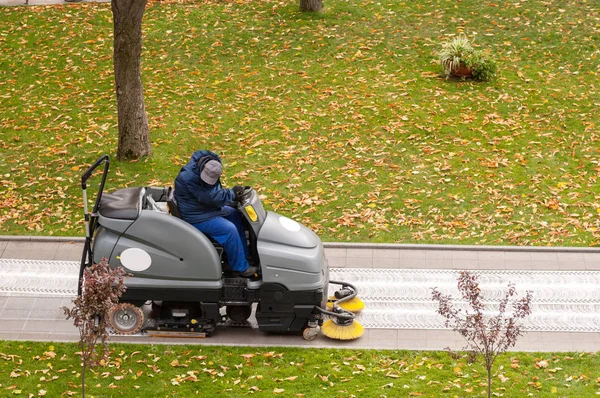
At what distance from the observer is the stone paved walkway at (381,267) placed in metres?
11.3

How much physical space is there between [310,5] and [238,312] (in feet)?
36.9

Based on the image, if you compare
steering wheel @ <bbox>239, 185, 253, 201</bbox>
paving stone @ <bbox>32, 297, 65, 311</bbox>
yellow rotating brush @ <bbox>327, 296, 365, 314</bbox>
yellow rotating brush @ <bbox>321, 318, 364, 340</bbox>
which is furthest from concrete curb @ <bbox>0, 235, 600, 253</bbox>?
steering wheel @ <bbox>239, 185, 253, 201</bbox>

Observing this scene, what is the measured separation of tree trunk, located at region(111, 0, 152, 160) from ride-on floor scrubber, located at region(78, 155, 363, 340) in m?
4.51

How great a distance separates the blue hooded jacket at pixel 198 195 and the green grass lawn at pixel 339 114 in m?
3.10

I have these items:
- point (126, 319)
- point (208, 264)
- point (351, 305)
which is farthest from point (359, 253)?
point (126, 319)

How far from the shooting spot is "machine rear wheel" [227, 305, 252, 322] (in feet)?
37.8

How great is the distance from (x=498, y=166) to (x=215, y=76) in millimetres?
6188

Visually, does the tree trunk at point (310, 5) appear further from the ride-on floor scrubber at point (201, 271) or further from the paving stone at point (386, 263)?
the ride-on floor scrubber at point (201, 271)

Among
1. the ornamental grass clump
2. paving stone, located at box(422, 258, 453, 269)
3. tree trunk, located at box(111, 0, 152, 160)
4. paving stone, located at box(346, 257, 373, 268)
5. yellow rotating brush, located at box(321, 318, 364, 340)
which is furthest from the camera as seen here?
the ornamental grass clump

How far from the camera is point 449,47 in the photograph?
18.6 meters

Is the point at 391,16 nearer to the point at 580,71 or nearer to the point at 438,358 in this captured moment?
the point at 580,71

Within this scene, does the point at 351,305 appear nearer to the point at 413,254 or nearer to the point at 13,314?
the point at 413,254

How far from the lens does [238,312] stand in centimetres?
1157

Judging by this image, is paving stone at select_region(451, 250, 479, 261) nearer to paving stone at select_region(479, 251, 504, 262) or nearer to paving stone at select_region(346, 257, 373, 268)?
paving stone at select_region(479, 251, 504, 262)
